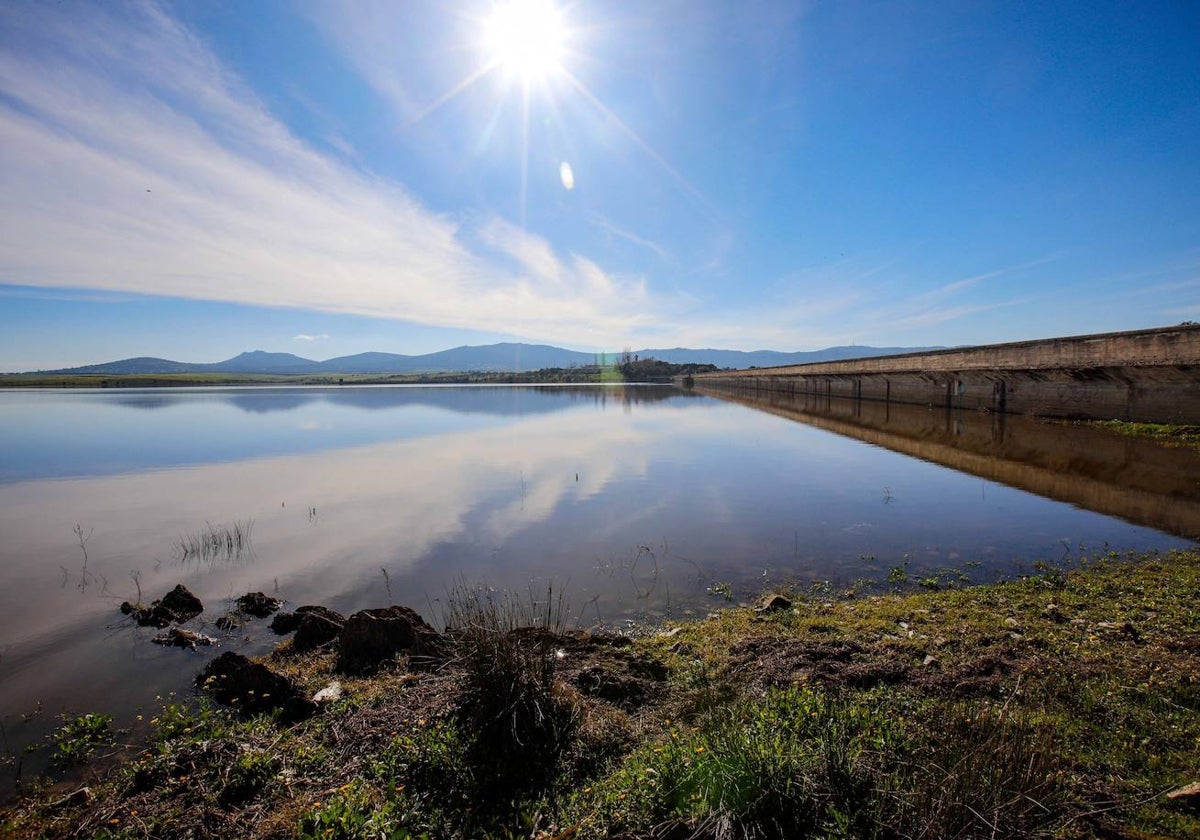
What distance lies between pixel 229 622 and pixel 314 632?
1.67m

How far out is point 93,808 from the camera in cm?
374

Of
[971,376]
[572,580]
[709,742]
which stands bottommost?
[572,580]

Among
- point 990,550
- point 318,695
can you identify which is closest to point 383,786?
point 318,695

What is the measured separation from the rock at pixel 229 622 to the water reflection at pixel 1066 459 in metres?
A: 15.4

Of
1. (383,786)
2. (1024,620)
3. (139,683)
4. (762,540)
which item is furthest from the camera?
(762,540)

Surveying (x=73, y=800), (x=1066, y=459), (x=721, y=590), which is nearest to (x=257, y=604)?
(x=73, y=800)

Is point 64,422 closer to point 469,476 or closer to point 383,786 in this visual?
point 469,476

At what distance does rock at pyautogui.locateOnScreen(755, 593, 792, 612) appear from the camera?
7.10m

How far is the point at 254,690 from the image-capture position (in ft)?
17.1

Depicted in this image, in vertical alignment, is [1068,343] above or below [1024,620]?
above

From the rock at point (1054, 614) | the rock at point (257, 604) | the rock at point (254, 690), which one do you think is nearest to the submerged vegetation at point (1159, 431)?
the rock at point (1054, 614)

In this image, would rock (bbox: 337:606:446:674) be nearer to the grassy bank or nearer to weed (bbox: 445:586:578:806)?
the grassy bank

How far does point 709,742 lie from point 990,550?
8437 mm

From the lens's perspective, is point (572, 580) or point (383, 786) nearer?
point (383, 786)
